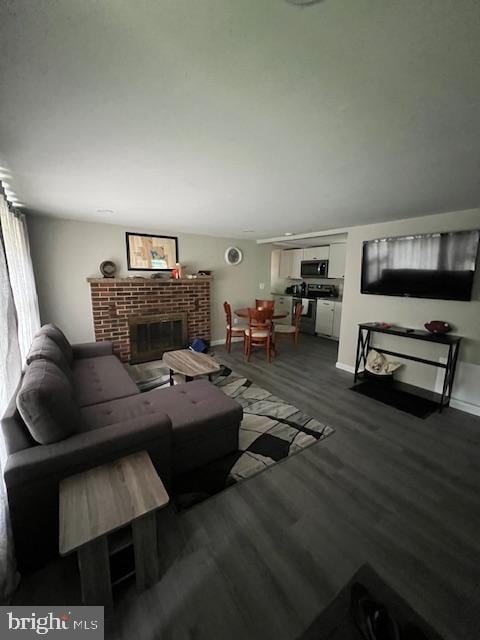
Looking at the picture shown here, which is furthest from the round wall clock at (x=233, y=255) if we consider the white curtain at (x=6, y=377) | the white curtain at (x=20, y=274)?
the white curtain at (x=6, y=377)

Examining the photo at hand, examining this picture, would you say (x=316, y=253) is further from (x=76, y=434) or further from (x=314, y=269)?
(x=76, y=434)

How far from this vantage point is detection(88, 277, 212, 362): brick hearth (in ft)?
12.7

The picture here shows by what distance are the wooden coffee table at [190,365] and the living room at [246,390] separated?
34 millimetres

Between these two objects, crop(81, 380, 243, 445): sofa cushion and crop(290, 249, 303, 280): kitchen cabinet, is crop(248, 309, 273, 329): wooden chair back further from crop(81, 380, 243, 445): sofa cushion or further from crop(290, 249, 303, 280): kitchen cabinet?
crop(290, 249, 303, 280): kitchen cabinet

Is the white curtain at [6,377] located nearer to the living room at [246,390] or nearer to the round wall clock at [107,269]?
the living room at [246,390]

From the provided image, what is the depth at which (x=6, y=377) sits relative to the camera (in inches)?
55.0

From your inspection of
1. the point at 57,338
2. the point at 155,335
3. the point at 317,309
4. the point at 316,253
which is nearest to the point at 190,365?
the point at 57,338

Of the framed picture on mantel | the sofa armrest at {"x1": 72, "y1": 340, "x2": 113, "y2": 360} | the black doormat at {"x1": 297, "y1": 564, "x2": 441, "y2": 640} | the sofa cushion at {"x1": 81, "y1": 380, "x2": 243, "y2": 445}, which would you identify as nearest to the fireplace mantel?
the framed picture on mantel

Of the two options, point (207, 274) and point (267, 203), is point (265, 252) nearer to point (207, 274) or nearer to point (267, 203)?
point (207, 274)

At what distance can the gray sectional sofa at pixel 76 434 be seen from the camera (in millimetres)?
1231

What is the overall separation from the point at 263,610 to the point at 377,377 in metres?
2.97

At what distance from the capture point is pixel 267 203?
2566 millimetres

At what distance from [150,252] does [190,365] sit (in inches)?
A: 95.1

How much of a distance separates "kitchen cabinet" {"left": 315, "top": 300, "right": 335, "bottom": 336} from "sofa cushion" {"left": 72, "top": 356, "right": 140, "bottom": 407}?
4476 mm
